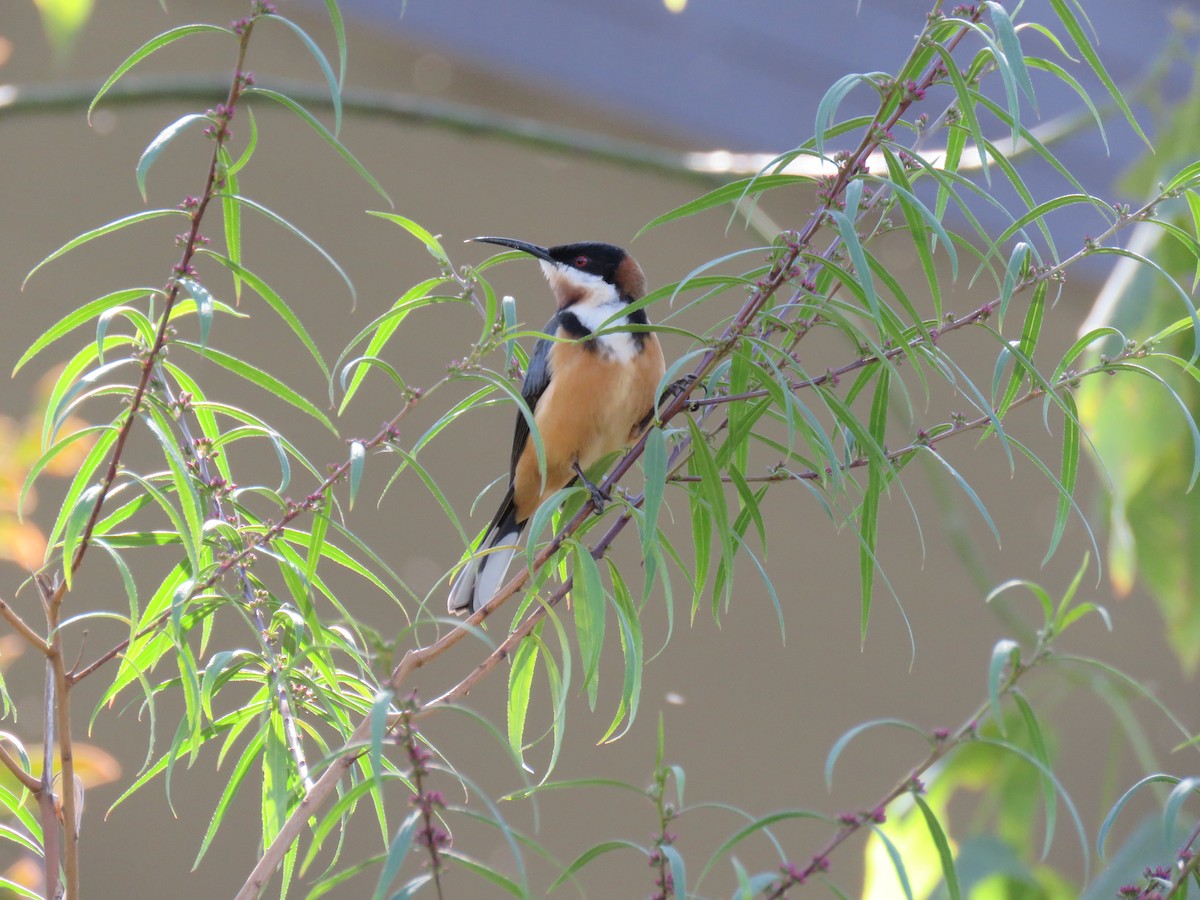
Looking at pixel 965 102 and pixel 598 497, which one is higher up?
pixel 965 102

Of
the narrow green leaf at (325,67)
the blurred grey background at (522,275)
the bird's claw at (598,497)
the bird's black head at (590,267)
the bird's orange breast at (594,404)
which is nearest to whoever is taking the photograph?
the narrow green leaf at (325,67)

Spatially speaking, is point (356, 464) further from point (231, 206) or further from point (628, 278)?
point (628, 278)

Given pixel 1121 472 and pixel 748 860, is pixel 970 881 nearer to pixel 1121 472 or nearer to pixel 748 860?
pixel 1121 472

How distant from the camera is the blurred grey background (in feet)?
13.9

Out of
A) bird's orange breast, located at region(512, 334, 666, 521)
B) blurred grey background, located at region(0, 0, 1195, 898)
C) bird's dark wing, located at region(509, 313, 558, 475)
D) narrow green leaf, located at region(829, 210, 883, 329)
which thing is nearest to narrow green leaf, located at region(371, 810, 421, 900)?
narrow green leaf, located at region(829, 210, 883, 329)

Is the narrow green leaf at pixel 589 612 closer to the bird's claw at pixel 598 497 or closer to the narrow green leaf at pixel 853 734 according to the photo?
the bird's claw at pixel 598 497

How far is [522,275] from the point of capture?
15.3ft

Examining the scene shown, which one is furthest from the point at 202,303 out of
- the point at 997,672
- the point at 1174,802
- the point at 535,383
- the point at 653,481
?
the point at 535,383

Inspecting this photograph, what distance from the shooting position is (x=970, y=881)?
2201 millimetres

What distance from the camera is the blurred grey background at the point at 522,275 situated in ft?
13.9

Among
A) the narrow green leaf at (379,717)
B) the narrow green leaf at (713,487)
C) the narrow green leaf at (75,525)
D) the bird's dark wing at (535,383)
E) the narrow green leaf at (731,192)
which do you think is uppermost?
the bird's dark wing at (535,383)

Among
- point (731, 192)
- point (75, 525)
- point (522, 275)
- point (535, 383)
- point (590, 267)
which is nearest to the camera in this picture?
point (75, 525)

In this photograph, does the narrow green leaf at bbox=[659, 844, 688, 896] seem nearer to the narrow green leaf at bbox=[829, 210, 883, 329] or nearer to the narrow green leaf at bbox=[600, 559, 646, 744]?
the narrow green leaf at bbox=[600, 559, 646, 744]

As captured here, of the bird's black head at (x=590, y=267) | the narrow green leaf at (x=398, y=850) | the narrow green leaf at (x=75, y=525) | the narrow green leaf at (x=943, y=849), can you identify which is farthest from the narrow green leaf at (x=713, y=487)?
the bird's black head at (x=590, y=267)
